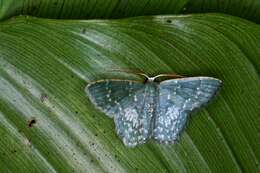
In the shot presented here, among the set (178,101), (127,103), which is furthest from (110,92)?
(178,101)

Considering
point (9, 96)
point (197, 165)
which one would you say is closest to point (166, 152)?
point (197, 165)

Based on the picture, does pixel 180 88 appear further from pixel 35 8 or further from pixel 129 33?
pixel 35 8

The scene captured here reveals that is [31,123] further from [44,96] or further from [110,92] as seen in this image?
[110,92]

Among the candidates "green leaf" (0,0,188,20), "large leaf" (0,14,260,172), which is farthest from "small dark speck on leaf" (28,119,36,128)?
"green leaf" (0,0,188,20)

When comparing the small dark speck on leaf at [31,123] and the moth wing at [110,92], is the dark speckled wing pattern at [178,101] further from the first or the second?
the small dark speck on leaf at [31,123]

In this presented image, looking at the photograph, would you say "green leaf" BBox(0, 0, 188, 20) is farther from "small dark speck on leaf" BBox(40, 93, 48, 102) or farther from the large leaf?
"small dark speck on leaf" BBox(40, 93, 48, 102)

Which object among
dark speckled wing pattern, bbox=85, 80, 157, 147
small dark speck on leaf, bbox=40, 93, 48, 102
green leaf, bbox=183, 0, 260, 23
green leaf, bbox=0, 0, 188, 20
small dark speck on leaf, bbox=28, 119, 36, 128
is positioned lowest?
small dark speck on leaf, bbox=28, 119, 36, 128
